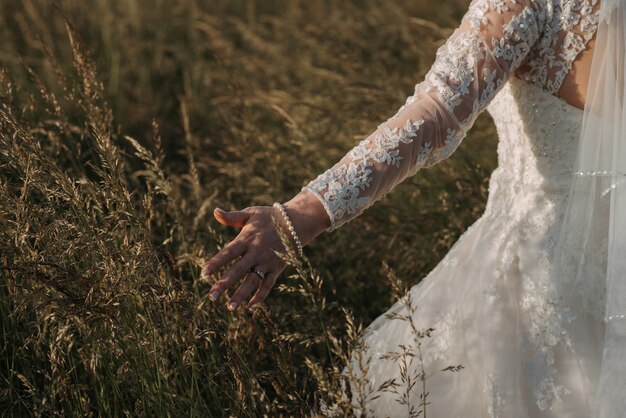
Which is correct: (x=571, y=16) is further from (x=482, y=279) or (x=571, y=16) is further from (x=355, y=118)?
(x=355, y=118)

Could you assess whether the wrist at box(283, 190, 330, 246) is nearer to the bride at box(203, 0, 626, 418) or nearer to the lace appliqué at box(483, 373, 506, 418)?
the bride at box(203, 0, 626, 418)

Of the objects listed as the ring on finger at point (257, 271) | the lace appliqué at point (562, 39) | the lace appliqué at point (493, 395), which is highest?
the lace appliqué at point (562, 39)

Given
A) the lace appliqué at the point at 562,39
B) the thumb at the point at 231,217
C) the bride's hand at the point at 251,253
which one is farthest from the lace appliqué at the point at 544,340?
the thumb at the point at 231,217

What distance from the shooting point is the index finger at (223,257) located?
1766 millimetres

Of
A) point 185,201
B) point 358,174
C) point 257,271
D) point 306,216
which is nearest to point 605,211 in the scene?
point 358,174

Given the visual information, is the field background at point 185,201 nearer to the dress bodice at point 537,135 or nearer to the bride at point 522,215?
the bride at point 522,215

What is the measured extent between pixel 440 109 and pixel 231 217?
54 centimetres

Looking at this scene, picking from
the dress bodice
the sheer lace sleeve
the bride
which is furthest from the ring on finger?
the dress bodice

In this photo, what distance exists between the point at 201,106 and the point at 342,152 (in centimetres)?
144

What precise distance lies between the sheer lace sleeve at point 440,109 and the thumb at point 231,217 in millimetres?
191

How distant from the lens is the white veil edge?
1.90 meters

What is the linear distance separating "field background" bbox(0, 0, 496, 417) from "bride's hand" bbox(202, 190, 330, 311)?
71 mm

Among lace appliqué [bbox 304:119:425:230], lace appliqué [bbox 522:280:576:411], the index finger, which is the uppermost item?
lace appliqué [bbox 304:119:425:230]

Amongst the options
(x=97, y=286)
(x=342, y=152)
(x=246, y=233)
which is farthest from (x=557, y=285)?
(x=342, y=152)
